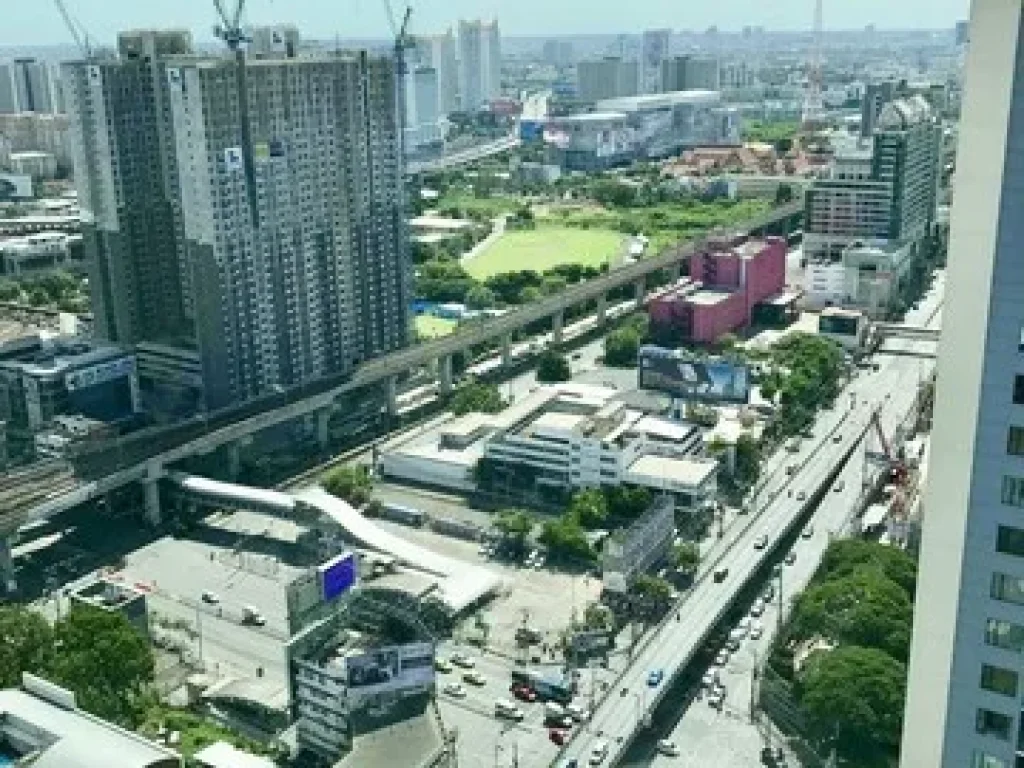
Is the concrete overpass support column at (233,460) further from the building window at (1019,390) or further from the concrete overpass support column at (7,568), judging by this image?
the building window at (1019,390)

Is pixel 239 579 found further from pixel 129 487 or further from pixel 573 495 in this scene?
pixel 573 495

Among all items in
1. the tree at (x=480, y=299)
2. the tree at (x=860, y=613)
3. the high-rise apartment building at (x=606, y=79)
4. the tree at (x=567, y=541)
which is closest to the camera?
the tree at (x=860, y=613)

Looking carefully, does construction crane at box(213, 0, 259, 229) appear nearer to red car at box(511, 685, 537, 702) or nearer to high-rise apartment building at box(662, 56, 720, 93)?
red car at box(511, 685, 537, 702)

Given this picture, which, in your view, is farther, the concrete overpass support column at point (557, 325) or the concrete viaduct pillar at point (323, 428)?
the concrete overpass support column at point (557, 325)

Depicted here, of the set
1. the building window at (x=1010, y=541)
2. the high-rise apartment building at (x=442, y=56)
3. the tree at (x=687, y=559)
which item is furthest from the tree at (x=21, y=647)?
the high-rise apartment building at (x=442, y=56)

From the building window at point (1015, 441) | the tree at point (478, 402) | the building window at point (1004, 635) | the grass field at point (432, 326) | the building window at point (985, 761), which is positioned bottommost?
the grass field at point (432, 326)

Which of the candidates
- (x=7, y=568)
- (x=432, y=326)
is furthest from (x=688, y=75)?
(x=7, y=568)

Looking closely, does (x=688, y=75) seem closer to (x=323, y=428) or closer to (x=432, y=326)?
(x=432, y=326)
